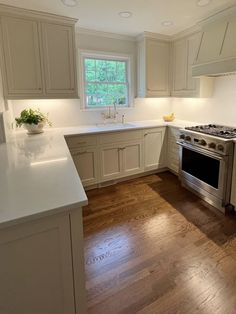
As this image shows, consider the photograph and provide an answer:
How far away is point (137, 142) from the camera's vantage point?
3.47 m

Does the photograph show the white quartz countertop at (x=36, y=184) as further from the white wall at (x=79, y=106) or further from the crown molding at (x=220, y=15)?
the crown molding at (x=220, y=15)

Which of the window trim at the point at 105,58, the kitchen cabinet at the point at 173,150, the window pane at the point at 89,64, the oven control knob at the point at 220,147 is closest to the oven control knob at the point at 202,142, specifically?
the oven control knob at the point at 220,147

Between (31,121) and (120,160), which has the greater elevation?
(31,121)

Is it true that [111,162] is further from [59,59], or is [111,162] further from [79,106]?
[59,59]

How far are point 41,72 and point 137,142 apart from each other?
175 cm

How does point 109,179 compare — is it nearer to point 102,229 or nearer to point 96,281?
point 102,229

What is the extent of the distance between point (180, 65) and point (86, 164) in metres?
2.33

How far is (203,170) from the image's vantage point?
2807 mm

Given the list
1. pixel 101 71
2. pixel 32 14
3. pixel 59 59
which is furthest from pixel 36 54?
pixel 101 71

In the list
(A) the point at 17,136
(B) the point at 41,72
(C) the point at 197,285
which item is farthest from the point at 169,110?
(C) the point at 197,285

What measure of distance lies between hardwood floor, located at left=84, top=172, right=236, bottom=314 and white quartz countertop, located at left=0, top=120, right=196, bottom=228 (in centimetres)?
93

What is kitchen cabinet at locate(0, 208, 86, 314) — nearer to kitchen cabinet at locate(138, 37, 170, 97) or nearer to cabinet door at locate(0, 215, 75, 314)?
cabinet door at locate(0, 215, 75, 314)

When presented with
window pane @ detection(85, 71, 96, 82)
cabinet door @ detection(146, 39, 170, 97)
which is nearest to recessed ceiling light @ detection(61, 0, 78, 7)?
window pane @ detection(85, 71, 96, 82)

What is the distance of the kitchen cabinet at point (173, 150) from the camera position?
3.51 metres
